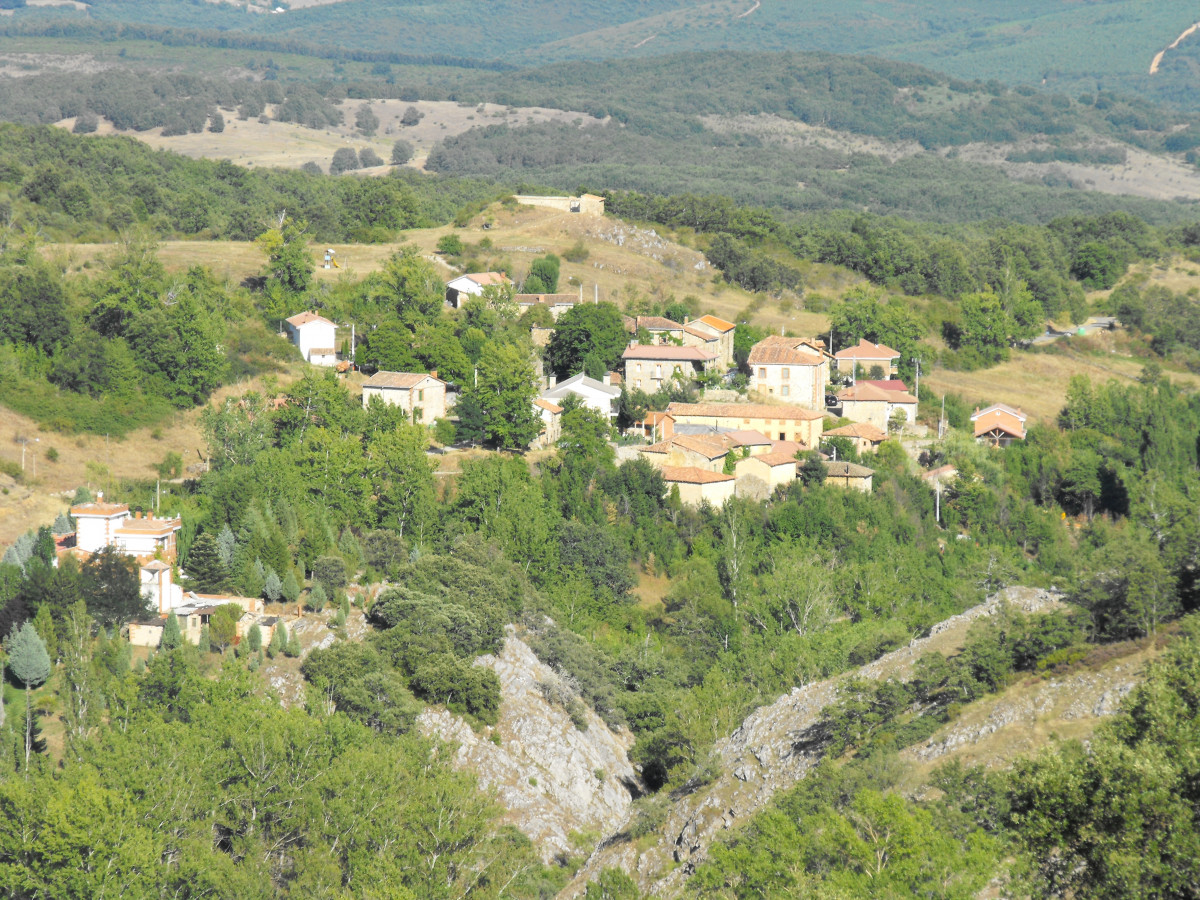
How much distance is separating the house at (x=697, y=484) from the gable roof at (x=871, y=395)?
11597 millimetres

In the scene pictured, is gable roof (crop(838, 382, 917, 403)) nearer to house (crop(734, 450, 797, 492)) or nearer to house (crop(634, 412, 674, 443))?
house (crop(734, 450, 797, 492))

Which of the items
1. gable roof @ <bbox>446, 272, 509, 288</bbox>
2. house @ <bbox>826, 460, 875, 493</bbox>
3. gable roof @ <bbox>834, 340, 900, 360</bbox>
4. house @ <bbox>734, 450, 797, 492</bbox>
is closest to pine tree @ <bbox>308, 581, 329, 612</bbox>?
house @ <bbox>734, 450, 797, 492</bbox>

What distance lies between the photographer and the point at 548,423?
64.9 meters

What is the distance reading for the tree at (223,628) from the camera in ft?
142

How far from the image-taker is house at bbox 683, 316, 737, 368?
243ft

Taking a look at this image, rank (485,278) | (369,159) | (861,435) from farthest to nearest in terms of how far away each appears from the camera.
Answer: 1. (369,159)
2. (485,278)
3. (861,435)

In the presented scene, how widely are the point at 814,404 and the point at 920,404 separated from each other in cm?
785

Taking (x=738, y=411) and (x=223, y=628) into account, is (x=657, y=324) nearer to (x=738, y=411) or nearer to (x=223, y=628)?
(x=738, y=411)

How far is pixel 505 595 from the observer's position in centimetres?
4869

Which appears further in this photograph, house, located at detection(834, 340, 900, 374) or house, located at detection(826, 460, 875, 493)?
house, located at detection(834, 340, 900, 374)

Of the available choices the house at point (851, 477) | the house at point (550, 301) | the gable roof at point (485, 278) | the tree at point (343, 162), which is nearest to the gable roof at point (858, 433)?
the house at point (851, 477)

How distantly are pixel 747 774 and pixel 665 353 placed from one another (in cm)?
3848

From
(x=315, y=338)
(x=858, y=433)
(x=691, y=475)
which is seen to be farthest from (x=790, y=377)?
(x=315, y=338)

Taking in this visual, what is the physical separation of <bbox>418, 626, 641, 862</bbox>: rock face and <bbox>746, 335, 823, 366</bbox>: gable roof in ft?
94.0
